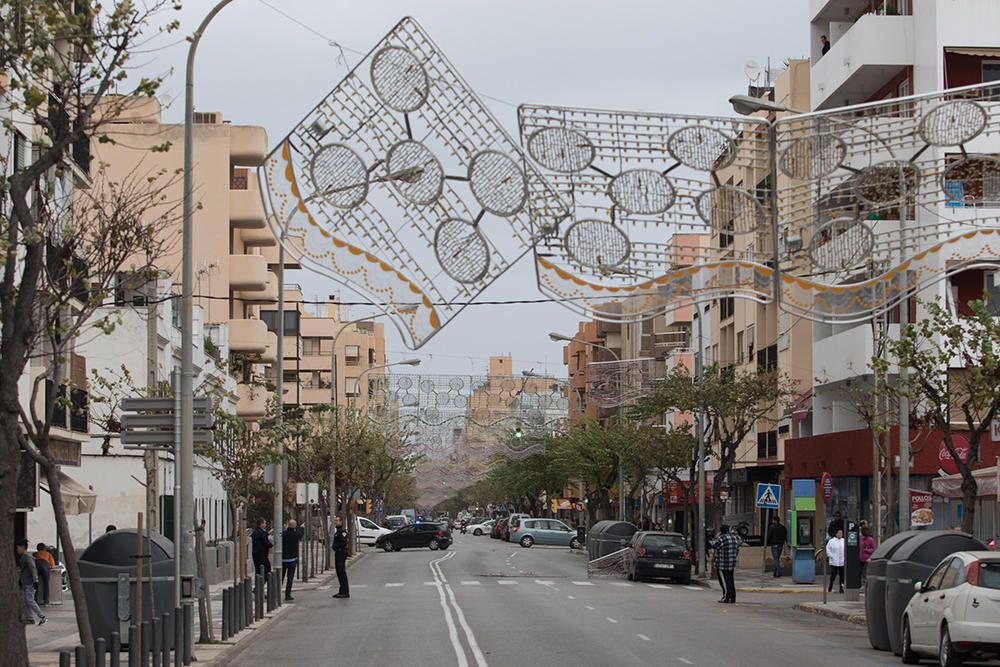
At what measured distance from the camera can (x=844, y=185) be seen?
768cm

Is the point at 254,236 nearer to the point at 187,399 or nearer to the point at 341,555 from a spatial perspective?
the point at 341,555

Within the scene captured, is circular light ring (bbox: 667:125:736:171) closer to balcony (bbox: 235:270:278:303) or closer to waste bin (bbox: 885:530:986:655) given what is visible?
waste bin (bbox: 885:530:986:655)

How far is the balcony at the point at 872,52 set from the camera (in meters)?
41.0

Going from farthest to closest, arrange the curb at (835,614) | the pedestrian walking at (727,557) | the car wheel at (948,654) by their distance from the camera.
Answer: the pedestrian walking at (727,557) → the curb at (835,614) → the car wheel at (948,654)

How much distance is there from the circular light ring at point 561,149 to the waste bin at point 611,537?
44.1 m

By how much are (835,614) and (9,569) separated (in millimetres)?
21604

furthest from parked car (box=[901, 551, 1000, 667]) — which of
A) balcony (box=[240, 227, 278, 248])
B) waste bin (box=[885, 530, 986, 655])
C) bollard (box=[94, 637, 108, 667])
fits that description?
balcony (box=[240, 227, 278, 248])

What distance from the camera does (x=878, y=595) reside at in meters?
23.8

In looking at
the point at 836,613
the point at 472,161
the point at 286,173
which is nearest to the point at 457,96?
the point at 472,161

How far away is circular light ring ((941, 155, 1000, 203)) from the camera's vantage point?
7883 mm

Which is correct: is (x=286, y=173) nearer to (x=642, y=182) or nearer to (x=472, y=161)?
(x=472, y=161)

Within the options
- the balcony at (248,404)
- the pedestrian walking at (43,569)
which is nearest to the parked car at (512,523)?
the balcony at (248,404)

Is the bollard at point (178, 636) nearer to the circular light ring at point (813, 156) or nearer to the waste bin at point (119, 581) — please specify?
the waste bin at point (119, 581)

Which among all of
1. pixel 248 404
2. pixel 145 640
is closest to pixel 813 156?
pixel 145 640
